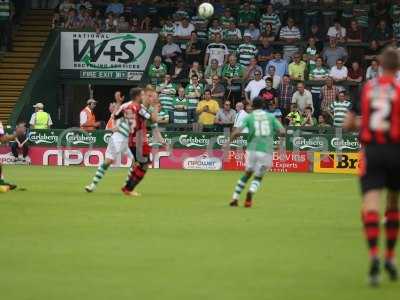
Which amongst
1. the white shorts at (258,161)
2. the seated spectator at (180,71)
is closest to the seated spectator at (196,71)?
the seated spectator at (180,71)

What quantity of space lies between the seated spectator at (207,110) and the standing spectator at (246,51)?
236 cm

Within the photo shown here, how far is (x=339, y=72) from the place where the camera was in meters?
35.2

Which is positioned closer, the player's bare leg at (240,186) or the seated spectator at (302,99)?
the player's bare leg at (240,186)

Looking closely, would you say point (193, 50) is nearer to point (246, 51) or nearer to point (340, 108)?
point (246, 51)

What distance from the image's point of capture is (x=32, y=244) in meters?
13.6

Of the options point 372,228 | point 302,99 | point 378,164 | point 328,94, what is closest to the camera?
point 372,228

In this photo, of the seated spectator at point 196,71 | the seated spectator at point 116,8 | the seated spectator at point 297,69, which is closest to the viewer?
the seated spectator at point 297,69

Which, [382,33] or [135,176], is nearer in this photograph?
[135,176]

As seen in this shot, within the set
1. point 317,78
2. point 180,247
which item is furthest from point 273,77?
point 180,247

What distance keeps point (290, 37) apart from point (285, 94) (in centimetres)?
338

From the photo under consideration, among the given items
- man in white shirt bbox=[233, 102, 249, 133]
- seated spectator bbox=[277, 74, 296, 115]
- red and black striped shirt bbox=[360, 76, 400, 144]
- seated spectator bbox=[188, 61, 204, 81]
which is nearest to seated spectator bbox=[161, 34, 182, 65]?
seated spectator bbox=[188, 61, 204, 81]

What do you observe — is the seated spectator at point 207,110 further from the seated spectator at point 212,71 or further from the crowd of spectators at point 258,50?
the seated spectator at point 212,71

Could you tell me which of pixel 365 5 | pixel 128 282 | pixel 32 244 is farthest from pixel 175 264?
pixel 365 5

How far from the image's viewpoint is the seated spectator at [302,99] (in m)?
34.2
